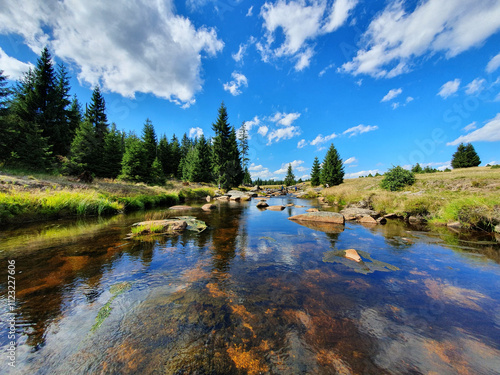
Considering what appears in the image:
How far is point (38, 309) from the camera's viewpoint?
2.88 metres

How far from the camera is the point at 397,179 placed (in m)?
20.4

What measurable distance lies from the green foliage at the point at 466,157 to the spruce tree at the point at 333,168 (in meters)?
25.6

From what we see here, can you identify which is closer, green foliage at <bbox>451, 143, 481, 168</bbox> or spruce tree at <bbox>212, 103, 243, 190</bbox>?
spruce tree at <bbox>212, 103, 243, 190</bbox>

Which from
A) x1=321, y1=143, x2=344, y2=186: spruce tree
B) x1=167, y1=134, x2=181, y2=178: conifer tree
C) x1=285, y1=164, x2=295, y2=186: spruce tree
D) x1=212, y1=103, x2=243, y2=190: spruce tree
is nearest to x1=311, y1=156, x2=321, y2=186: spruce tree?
x1=321, y1=143, x2=344, y2=186: spruce tree

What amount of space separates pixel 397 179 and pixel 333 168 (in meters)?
22.4

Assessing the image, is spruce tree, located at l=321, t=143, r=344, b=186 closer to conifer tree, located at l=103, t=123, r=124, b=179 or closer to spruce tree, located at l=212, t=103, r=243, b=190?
spruce tree, located at l=212, t=103, r=243, b=190

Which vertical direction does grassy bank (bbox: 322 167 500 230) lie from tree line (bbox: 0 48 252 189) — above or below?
below

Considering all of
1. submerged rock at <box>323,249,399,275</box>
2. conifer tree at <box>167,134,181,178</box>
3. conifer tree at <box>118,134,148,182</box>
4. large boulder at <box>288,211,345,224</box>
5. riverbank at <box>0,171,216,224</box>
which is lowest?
submerged rock at <box>323,249,399,275</box>

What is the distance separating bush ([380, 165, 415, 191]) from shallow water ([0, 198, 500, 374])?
1683cm

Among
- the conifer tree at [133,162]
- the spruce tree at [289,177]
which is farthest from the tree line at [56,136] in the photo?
the spruce tree at [289,177]

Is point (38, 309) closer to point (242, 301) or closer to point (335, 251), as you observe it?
point (242, 301)

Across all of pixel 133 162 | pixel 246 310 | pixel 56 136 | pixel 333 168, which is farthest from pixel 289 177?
pixel 246 310

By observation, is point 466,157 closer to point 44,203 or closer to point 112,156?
point 44,203

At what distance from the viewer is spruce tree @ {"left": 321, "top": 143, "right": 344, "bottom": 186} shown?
42.3 m
